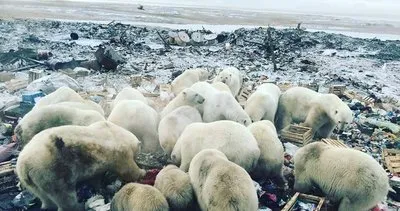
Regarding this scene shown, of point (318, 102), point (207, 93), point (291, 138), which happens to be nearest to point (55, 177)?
point (207, 93)

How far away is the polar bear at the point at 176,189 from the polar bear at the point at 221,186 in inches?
4.1

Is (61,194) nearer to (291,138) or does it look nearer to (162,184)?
(162,184)

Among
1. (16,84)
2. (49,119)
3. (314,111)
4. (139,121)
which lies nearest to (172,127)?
(139,121)

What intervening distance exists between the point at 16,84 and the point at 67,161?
699 cm

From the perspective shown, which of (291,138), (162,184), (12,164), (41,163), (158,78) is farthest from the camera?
(158,78)

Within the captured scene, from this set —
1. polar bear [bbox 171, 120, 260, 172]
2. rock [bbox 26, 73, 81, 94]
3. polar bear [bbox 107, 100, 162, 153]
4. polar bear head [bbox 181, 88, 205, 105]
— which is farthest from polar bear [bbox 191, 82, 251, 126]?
rock [bbox 26, 73, 81, 94]

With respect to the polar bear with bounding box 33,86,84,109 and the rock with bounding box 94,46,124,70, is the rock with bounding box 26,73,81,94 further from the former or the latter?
the rock with bounding box 94,46,124,70

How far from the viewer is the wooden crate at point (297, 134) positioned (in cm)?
836

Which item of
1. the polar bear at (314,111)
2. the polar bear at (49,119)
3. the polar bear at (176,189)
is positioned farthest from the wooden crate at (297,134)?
the polar bear at (49,119)

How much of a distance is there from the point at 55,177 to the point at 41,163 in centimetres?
23

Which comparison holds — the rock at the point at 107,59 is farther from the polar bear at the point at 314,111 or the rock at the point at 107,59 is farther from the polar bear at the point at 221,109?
the polar bear at the point at 314,111

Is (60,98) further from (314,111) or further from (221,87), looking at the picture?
(314,111)

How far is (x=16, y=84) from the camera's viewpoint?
1116 cm

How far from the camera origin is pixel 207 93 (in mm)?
8625
